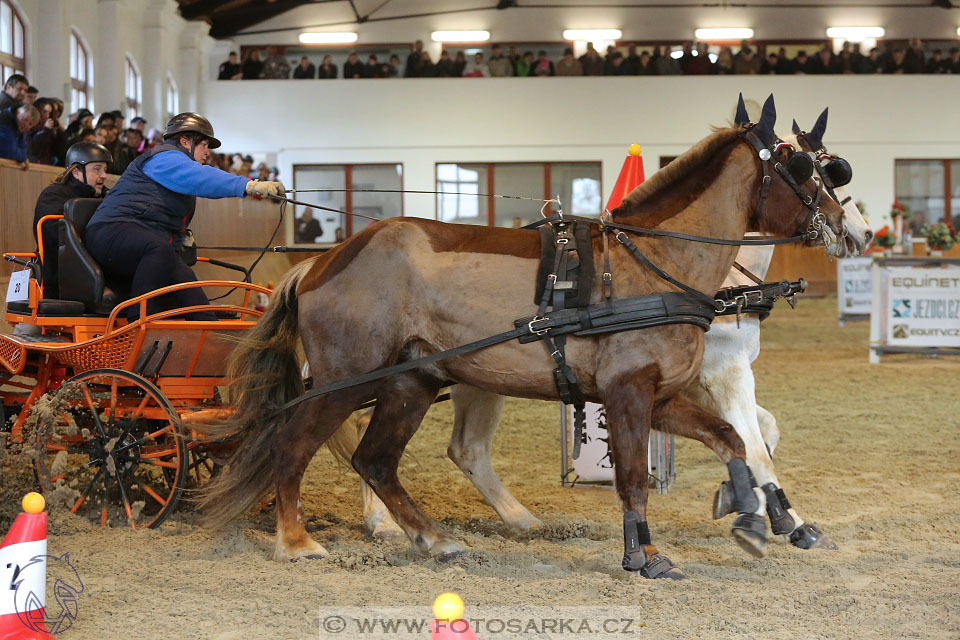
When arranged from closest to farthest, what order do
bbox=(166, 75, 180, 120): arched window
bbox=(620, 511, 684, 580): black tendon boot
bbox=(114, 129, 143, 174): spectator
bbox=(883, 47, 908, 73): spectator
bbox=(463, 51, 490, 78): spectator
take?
bbox=(620, 511, 684, 580): black tendon boot < bbox=(114, 129, 143, 174): spectator < bbox=(166, 75, 180, 120): arched window < bbox=(883, 47, 908, 73): spectator < bbox=(463, 51, 490, 78): spectator

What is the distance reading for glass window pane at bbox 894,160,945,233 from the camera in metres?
22.7

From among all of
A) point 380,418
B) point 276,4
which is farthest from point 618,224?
point 276,4

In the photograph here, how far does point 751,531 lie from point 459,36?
70.2 ft

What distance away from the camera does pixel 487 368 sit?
4113 mm

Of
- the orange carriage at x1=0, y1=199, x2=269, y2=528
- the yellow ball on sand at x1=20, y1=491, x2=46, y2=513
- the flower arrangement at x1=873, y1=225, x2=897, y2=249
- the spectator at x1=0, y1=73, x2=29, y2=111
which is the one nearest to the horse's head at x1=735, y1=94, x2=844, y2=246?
the orange carriage at x1=0, y1=199, x2=269, y2=528

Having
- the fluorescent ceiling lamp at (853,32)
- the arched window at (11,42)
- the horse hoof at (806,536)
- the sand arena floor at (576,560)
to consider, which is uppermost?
the fluorescent ceiling lamp at (853,32)

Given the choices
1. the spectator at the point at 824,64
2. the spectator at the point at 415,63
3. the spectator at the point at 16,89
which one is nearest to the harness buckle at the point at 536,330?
the spectator at the point at 16,89

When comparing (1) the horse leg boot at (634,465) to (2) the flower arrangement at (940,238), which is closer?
(1) the horse leg boot at (634,465)

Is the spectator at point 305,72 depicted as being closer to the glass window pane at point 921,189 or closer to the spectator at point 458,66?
the spectator at point 458,66

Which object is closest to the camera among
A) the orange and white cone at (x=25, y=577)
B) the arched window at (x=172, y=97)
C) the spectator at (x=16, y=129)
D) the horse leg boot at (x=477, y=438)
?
the orange and white cone at (x=25, y=577)

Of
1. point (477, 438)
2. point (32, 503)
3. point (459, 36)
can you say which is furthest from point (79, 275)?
point (459, 36)

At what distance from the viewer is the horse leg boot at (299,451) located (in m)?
4.25

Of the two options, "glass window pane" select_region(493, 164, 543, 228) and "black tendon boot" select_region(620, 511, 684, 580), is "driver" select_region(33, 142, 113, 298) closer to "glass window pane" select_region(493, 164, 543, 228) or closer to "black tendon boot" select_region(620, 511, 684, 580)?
"black tendon boot" select_region(620, 511, 684, 580)

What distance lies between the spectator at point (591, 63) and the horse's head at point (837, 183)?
60.9ft
